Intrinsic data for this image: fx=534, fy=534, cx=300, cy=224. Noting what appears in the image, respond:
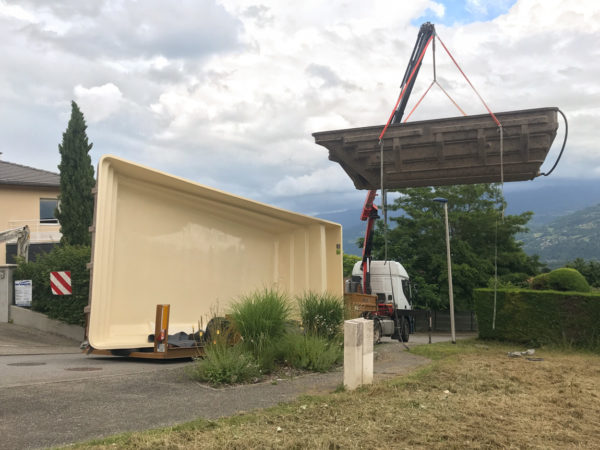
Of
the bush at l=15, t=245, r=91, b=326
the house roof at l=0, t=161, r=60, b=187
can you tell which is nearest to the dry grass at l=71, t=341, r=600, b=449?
the bush at l=15, t=245, r=91, b=326

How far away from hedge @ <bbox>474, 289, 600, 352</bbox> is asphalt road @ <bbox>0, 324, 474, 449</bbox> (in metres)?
6.08

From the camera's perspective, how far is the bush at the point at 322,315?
448 inches

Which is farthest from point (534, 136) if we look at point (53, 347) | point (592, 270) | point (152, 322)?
point (592, 270)

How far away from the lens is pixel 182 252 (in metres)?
12.4

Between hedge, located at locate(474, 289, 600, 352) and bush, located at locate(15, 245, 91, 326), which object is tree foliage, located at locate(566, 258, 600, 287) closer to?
hedge, located at locate(474, 289, 600, 352)

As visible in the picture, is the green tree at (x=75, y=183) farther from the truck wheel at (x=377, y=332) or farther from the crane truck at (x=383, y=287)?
the truck wheel at (x=377, y=332)

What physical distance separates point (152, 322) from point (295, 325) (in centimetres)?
324

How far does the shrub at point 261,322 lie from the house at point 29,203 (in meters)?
23.1

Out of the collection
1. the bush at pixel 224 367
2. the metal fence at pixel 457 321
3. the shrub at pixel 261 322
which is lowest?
the metal fence at pixel 457 321

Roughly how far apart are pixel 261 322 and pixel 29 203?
2746 cm

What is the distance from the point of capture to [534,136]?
11.5 meters

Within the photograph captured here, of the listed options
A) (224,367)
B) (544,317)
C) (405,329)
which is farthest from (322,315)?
(405,329)

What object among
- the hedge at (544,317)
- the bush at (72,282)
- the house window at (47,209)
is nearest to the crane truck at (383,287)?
the hedge at (544,317)

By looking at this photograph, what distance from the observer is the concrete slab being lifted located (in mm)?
11531
